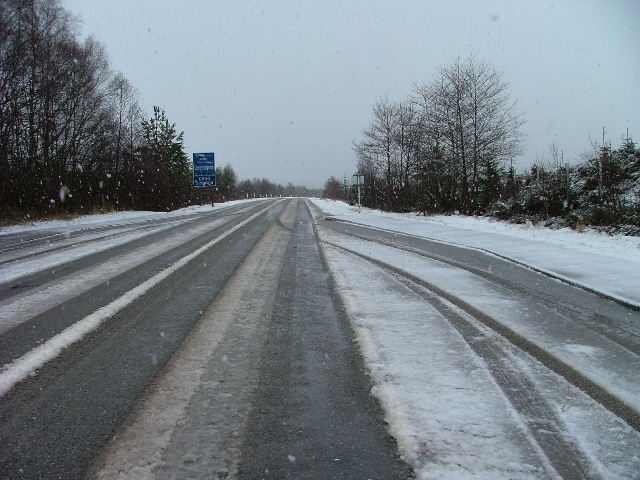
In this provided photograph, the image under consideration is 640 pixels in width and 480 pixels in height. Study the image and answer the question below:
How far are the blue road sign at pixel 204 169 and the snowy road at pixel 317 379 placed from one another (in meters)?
33.6

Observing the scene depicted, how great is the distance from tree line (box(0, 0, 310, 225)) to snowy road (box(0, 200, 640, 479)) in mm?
19840

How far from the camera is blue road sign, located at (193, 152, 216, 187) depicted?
38688mm

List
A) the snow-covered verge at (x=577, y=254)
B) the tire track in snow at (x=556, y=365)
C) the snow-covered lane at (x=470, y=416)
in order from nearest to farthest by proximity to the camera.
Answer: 1. the snow-covered lane at (x=470, y=416)
2. the tire track in snow at (x=556, y=365)
3. the snow-covered verge at (x=577, y=254)

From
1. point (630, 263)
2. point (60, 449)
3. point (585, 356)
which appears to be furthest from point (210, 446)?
point (630, 263)

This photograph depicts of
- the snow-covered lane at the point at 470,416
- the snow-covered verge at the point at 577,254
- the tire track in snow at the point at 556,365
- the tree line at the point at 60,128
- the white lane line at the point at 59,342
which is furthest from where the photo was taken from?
the tree line at the point at 60,128

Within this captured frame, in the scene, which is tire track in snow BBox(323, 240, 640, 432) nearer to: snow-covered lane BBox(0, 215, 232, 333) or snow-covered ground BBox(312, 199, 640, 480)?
snow-covered ground BBox(312, 199, 640, 480)

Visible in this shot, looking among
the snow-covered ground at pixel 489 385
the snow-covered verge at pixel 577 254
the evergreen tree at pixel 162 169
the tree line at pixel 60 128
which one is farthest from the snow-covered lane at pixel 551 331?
the evergreen tree at pixel 162 169

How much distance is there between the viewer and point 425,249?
10062 millimetres

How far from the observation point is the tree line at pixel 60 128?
70.5 ft

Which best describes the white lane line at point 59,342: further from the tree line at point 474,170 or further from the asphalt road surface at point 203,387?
the tree line at point 474,170

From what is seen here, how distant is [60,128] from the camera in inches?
1064

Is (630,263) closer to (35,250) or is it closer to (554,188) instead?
(554,188)

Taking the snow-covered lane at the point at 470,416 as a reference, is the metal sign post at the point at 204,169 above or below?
above

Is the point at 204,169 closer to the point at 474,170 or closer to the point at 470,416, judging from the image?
the point at 474,170
